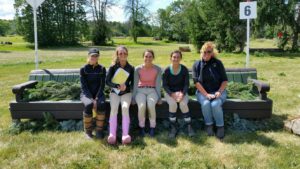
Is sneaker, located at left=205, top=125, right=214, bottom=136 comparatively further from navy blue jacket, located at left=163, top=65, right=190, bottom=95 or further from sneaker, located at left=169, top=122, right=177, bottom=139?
navy blue jacket, located at left=163, top=65, right=190, bottom=95

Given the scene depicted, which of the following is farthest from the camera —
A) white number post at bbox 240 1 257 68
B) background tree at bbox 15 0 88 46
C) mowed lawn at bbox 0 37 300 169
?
background tree at bbox 15 0 88 46

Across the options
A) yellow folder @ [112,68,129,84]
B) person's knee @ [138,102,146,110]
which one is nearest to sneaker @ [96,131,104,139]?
person's knee @ [138,102,146,110]

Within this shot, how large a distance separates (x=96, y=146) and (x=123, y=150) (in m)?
0.41

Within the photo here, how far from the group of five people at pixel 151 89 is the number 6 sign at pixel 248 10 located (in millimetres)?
2769

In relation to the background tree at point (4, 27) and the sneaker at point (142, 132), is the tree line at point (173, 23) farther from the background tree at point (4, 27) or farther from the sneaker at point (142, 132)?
the background tree at point (4, 27)

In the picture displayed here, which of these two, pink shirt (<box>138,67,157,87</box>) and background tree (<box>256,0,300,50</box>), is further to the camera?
background tree (<box>256,0,300,50</box>)

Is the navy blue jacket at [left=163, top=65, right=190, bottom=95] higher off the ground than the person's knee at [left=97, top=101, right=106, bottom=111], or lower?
higher

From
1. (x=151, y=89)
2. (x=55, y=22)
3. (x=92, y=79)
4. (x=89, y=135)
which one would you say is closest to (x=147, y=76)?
(x=151, y=89)

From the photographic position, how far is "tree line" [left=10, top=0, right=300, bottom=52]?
2181 centimetres

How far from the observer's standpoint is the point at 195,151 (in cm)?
416

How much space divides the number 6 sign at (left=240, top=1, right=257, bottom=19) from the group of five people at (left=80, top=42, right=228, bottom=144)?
2.77 metres

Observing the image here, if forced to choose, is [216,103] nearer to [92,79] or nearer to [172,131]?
[172,131]

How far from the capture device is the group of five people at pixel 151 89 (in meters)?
4.69

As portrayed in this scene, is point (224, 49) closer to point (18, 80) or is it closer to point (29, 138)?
point (18, 80)
